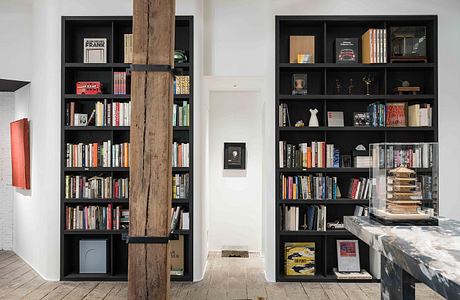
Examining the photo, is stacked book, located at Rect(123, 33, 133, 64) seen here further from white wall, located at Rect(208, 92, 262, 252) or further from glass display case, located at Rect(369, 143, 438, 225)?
glass display case, located at Rect(369, 143, 438, 225)

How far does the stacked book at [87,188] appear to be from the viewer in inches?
213

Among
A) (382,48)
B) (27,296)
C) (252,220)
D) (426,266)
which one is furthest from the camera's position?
(252,220)

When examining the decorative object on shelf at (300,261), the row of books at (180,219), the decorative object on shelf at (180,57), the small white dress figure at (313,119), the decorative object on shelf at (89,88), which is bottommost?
the decorative object on shelf at (300,261)

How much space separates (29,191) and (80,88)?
1.51 m

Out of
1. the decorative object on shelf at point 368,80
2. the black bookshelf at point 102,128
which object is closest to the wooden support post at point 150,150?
the black bookshelf at point 102,128

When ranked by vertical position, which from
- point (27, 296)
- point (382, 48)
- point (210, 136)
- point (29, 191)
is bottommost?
point (27, 296)

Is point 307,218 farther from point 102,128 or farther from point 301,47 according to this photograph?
point 102,128

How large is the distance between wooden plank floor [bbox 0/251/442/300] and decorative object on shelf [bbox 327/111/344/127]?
5.80 feet

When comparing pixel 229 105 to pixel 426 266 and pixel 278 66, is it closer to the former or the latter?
pixel 278 66

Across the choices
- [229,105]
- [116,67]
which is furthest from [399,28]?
[116,67]

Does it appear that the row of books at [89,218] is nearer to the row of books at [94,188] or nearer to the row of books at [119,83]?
the row of books at [94,188]

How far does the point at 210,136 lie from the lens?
279 inches

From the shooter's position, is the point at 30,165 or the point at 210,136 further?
the point at 210,136

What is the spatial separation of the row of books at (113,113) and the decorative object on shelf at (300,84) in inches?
74.6
